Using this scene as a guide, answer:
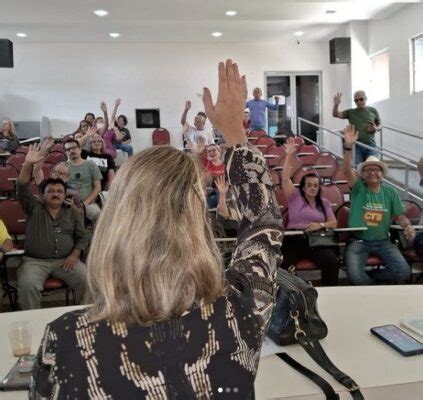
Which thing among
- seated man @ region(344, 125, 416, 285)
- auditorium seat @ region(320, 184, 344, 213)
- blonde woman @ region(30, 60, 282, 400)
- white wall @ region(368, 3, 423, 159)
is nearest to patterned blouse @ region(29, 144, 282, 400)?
blonde woman @ region(30, 60, 282, 400)

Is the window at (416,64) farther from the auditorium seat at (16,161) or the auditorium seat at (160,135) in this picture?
the auditorium seat at (16,161)

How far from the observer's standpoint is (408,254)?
4125 millimetres

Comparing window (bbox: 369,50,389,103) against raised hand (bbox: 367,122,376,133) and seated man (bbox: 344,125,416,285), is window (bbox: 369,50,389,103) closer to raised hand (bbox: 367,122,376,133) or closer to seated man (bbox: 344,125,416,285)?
raised hand (bbox: 367,122,376,133)

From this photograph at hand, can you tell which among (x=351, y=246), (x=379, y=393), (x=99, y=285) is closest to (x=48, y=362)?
(x=99, y=285)

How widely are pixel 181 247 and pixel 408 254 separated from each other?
12.4 ft

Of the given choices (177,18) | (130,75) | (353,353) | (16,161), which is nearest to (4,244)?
(353,353)

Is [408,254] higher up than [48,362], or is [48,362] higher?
[48,362]

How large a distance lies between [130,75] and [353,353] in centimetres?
1176

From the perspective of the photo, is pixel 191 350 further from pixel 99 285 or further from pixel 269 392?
pixel 269 392

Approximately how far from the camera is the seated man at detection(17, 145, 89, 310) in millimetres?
3438

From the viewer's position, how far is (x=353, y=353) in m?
1.51

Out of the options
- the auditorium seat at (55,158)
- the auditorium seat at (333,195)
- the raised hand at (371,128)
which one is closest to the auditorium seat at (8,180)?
the auditorium seat at (55,158)

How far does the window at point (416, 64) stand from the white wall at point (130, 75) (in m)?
3.18

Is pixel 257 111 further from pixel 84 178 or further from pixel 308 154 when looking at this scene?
pixel 84 178
